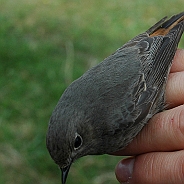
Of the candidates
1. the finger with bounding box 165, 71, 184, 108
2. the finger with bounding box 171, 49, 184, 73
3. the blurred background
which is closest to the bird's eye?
the finger with bounding box 165, 71, 184, 108

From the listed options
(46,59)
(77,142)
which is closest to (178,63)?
(77,142)

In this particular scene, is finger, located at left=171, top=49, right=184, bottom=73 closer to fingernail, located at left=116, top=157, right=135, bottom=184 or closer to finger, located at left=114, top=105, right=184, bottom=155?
finger, located at left=114, top=105, right=184, bottom=155

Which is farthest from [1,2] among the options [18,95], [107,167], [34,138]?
[107,167]

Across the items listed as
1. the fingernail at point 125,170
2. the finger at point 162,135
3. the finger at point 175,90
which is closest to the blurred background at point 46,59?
the fingernail at point 125,170

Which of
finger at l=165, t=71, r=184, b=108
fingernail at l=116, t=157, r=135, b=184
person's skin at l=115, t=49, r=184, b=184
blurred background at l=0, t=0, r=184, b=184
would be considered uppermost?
finger at l=165, t=71, r=184, b=108

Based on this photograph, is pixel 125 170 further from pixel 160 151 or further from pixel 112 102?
pixel 112 102

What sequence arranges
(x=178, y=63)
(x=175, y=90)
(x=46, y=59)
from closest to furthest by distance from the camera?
1. (x=175, y=90)
2. (x=178, y=63)
3. (x=46, y=59)

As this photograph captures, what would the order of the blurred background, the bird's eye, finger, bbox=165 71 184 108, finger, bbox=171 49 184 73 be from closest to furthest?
the bird's eye
finger, bbox=165 71 184 108
finger, bbox=171 49 184 73
the blurred background
